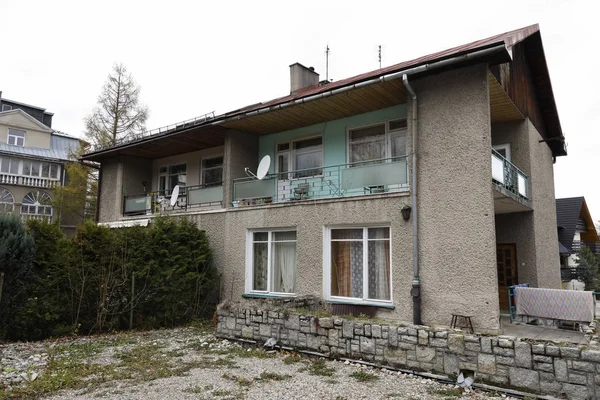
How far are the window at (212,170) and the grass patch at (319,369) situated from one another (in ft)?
32.4

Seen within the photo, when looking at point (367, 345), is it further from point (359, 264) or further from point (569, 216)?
point (569, 216)

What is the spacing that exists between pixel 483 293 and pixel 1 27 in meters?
13.3

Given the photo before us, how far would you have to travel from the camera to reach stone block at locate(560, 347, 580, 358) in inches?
235

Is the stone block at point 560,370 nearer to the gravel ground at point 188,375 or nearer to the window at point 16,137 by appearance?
the gravel ground at point 188,375

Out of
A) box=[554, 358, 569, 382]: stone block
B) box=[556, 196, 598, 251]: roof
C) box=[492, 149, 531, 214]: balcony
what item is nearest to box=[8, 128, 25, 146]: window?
box=[492, 149, 531, 214]: balcony

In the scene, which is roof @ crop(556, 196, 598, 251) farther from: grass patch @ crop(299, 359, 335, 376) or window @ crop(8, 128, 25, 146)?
window @ crop(8, 128, 25, 146)

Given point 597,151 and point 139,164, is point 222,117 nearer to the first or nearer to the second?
point 139,164

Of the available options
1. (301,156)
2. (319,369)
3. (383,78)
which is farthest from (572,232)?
(319,369)

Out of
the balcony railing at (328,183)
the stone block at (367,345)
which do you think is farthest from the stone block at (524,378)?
the balcony railing at (328,183)

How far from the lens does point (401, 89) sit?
10.6m

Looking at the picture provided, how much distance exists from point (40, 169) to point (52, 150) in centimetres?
293

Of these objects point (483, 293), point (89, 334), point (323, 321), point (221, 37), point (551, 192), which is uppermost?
point (221, 37)

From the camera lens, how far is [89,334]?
10.9m

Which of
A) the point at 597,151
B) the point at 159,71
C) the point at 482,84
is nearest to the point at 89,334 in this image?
the point at 482,84
